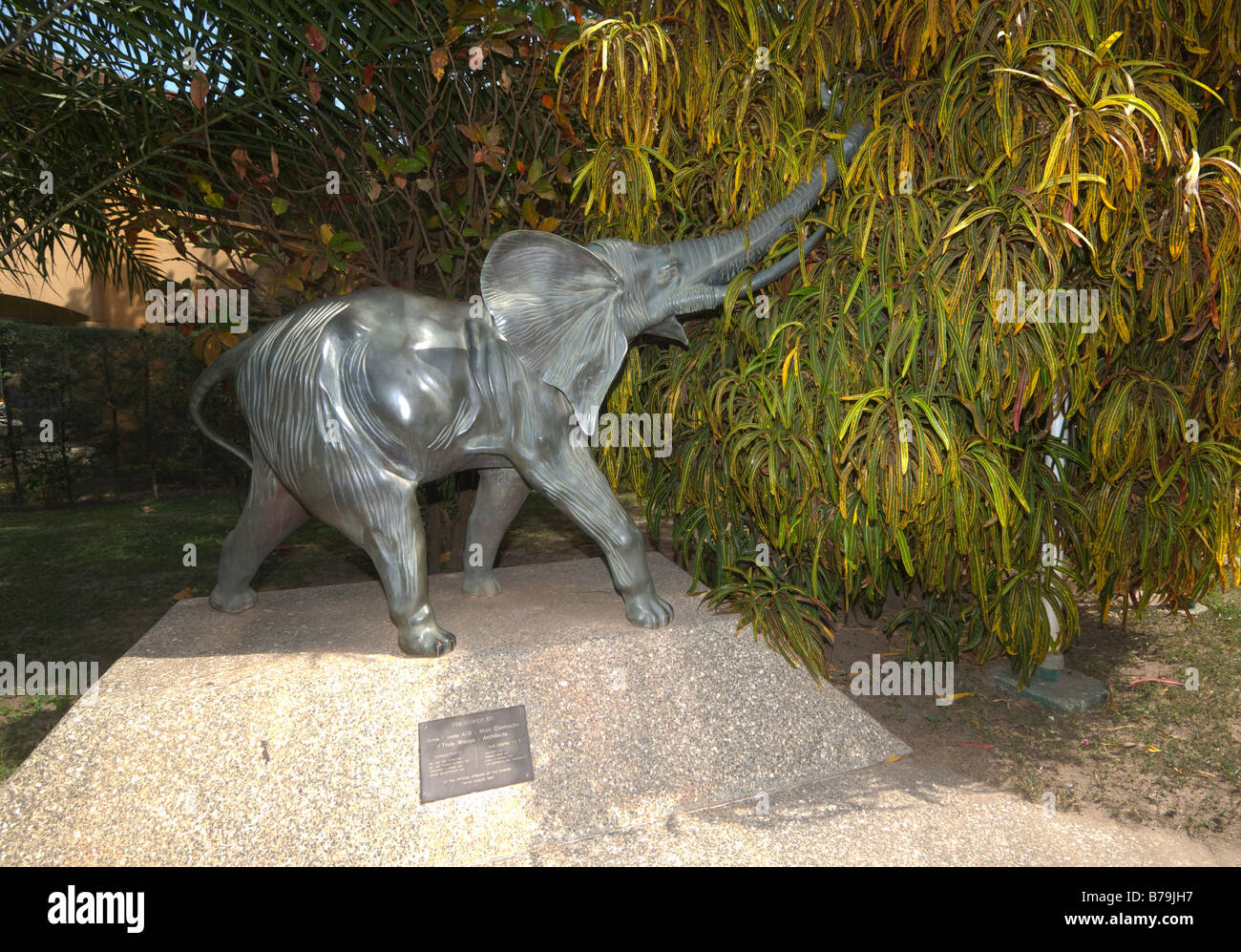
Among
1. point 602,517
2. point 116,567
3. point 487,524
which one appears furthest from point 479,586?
point 116,567

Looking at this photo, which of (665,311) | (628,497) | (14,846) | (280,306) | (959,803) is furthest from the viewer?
(628,497)

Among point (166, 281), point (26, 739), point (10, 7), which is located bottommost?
point (26, 739)

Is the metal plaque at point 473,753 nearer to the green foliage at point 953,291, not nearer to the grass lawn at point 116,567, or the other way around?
the green foliage at point 953,291

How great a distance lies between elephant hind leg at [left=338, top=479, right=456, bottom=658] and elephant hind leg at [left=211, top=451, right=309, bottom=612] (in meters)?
0.39

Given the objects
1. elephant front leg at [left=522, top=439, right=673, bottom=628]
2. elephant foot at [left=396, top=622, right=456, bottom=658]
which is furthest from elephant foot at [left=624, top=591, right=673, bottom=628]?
elephant foot at [left=396, top=622, right=456, bottom=658]

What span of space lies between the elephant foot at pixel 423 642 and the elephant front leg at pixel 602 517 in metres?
0.56

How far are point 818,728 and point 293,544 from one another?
452 cm

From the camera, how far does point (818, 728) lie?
284 cm

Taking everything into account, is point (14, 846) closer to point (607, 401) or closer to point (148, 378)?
point (607, 401)

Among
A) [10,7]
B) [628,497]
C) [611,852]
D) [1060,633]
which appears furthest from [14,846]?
[628,497]

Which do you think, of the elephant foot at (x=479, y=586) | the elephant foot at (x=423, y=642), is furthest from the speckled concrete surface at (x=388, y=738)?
the elephant foot at (x=479, y=586)

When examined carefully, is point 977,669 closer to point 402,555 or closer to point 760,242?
point 760,242

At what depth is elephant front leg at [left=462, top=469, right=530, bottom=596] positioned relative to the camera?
308 cm

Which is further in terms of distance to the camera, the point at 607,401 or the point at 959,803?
the point at 607,401
